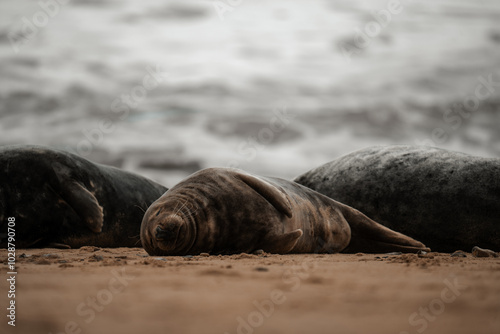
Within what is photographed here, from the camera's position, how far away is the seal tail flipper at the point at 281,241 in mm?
4316

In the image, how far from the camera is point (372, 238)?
514 centimetres

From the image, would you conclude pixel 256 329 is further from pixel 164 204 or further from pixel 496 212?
pixel 496 212

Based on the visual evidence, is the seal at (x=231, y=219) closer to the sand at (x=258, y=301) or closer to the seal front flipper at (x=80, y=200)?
the sand at (x=258, y=301)

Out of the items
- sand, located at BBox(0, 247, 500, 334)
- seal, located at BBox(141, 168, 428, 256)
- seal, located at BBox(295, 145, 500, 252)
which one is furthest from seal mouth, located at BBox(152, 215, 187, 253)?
seal, located at BBox(295, 145, 500, 252)

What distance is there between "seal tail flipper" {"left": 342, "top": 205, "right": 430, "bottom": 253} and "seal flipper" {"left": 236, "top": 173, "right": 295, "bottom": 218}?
2.96ft

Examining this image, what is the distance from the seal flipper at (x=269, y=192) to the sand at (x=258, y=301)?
158 centimetres

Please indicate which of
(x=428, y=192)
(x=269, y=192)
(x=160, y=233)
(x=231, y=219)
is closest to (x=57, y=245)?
(x=160, y=233)

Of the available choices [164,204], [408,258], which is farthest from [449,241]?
[164,204]

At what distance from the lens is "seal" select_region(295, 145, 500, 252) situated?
5.29 m

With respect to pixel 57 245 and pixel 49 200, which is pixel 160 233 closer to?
pixel 57 245

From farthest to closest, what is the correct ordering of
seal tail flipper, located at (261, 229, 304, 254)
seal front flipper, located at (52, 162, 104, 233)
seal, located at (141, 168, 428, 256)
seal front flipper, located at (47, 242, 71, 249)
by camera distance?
seal front flipper, located at (52, 162, 104, 233)
seal front flipper, located at (47, 242, 71, 249)
seal tail flipper, located at (261, 229, 304, 254)
seal, located at (141, 168, 428, 256)

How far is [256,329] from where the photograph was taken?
4.95 ft

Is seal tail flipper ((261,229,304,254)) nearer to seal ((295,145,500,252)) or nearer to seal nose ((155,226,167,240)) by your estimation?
seal nose ((155,226,167,240))

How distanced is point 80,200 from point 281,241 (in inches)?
88.0
